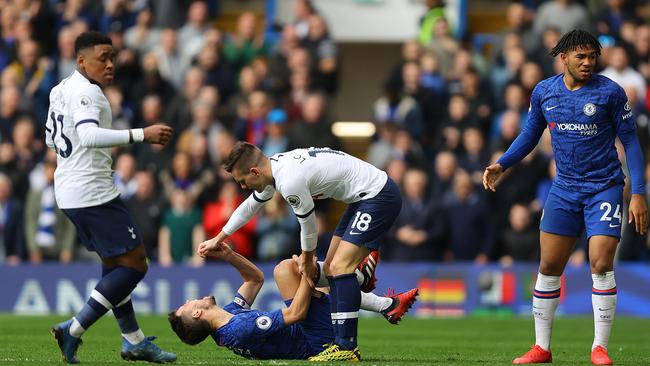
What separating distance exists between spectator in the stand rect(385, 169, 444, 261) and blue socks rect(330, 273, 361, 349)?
854 cm

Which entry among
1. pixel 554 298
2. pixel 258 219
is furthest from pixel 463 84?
pixel 554 298

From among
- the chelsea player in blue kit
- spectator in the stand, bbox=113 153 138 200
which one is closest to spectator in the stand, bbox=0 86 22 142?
spectator in the stand, bbox=113 153 138 200

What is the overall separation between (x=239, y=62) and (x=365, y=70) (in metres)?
3.55

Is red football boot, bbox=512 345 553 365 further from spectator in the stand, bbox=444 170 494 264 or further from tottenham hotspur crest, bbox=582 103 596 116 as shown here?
spectator in the stand, bbox=444 170 494 264

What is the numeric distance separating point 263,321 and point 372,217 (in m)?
1.29

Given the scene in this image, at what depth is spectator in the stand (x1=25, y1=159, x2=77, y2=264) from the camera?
20.9 meters

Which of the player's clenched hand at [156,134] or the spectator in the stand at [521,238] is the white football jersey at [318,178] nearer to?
the player's clenched hand at [156,134]

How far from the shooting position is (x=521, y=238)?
1966 cm

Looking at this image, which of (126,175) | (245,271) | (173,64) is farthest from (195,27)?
(245,271)

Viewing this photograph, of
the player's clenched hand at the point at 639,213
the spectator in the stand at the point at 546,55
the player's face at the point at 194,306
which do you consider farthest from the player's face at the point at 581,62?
the spectator in the stand at the point at 546,55

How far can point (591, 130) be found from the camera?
10961 mm

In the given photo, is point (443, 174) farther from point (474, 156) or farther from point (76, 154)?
point (76, 154)

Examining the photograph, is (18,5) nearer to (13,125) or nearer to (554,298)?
(13,125)

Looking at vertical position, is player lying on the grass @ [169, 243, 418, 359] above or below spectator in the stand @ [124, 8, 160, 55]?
below
